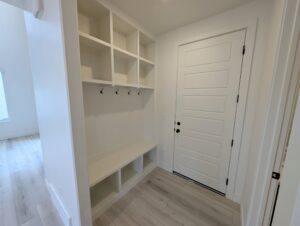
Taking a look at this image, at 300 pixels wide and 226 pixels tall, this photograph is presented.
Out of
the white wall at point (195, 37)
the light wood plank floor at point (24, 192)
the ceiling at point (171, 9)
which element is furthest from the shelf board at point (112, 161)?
the ceiling at point (171, 9)

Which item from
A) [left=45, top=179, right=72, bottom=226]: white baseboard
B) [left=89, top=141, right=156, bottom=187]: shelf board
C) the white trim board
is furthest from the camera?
[left=89, top=141, right=156, bottom=187]: shelf board

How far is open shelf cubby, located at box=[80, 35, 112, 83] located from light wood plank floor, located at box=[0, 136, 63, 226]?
176 centimetres

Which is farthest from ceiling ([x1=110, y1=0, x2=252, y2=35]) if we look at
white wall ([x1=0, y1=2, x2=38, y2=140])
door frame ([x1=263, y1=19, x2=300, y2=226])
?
white wall ([x1=0, y1=2, x2=38, y2=140])

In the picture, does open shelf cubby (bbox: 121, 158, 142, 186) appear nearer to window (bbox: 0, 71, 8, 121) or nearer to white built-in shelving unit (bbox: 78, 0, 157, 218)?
white built-in shelving unit (bbox: 78, 0, 157, 218)

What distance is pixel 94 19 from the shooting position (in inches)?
66.7

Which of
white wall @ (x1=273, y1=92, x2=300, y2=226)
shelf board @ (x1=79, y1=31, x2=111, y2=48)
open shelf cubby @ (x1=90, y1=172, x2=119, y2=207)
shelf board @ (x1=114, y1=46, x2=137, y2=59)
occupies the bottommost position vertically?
open shelf cubby @ (x1=90, y1=172, x2=119, y2=207)

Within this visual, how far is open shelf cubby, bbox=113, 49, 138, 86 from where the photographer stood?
2051 mm

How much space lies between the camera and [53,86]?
1.18 meters

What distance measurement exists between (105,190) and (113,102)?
4.32ft

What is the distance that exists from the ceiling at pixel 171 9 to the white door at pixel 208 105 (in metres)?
0.32

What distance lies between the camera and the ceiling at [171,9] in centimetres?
150

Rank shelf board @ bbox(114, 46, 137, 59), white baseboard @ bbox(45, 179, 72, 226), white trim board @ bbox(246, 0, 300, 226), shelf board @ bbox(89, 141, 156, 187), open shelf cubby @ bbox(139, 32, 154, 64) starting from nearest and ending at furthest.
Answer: white trim board @ bbox(246, 0, 300, 226), white baseboard @ bbox(45, 179, 72, 226), shelf board @ bbox(89, 141, 156, 187), shelf board @ bbox(114, 46, 137, 59), open shelf cubby @ bbox(139, 32, 154, 64)

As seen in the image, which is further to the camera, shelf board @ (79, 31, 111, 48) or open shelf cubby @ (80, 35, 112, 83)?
open shelf cubby @ (80, 35, 112, 83)

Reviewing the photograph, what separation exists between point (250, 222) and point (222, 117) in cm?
113
